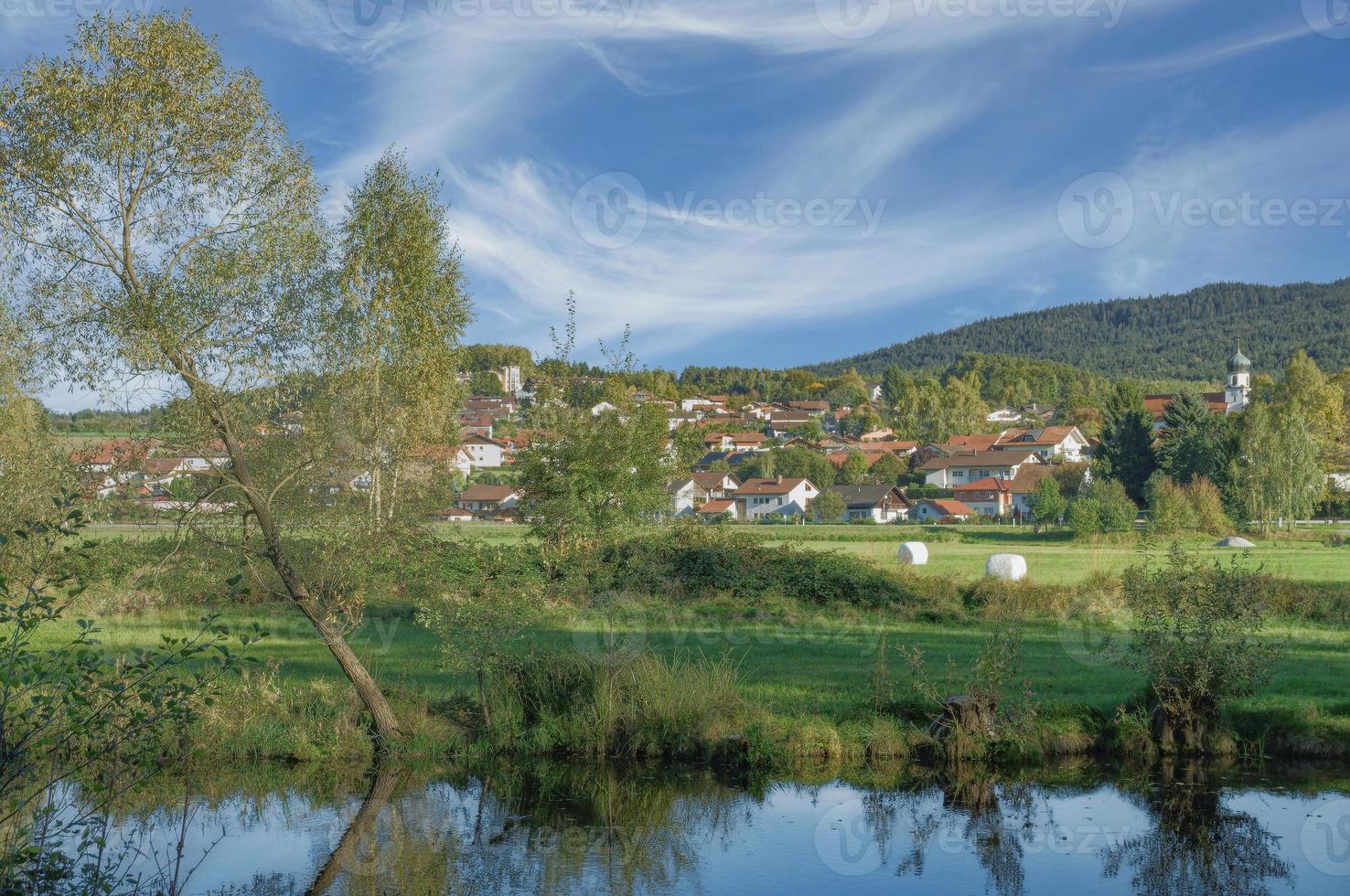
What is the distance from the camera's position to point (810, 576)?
2375 cm

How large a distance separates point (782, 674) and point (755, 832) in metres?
5.05

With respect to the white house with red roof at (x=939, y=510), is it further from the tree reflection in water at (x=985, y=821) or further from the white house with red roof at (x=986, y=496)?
the tree reflection in water at (x=985, y=821)

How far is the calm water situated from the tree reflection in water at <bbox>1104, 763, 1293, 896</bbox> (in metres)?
0.02

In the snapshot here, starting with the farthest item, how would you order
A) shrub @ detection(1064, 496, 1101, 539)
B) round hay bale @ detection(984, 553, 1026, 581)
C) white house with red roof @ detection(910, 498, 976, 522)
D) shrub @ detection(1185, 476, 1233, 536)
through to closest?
white house with red roof @ detection(910, 498, 976, 522), shrub @ detection(1185, 476, 1233, 536), shrub @ detection(1064, 496, 1101, 539), round hay bale @ detection(984, 553, 1026, 581)

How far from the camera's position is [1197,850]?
961 centimetres

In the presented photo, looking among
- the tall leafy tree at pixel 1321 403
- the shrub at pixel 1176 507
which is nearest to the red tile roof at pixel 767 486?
the tall leafy tree at pixel 1321 403

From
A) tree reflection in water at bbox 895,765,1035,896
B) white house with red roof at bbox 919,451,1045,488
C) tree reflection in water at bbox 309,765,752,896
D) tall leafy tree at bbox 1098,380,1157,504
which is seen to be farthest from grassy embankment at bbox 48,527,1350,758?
white house with red roof at bbox 919,451,1045,488

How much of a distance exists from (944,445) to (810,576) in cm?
11172

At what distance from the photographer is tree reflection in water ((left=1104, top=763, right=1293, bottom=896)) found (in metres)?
8.91

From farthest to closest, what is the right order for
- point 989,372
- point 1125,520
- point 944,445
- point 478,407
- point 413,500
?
point 989,372, point 478,407, point 944,445, point 1125,520, point 413,500

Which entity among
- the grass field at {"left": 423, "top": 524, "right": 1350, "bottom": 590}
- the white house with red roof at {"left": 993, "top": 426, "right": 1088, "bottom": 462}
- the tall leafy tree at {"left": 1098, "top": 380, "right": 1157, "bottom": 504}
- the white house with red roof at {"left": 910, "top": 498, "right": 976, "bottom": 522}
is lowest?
the grass field at {"left": 423, "top": 524, "right": 1350, "bottom": 590}

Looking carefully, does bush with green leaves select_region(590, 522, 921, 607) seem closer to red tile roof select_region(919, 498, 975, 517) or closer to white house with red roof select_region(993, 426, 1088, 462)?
red tile roof select_region(919, 498, 975, 517)

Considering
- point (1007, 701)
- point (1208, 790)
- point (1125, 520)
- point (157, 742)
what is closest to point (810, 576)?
point (1007, 701)

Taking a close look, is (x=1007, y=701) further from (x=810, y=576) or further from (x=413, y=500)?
(x=810, y=576)
